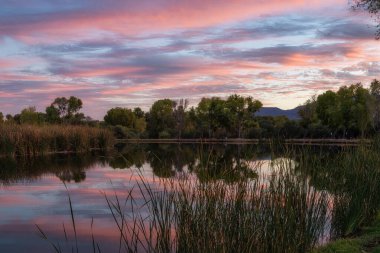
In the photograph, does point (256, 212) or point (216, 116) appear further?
point (216, 116)

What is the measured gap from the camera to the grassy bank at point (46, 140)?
25125 millimetres

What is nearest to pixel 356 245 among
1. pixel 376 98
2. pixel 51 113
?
pixel 376 98

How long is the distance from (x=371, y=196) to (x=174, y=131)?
62093mm

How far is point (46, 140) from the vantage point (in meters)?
28.2

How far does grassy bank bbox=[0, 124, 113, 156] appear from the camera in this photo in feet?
82.4

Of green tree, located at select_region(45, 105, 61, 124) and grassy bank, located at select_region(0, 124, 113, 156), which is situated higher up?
green tree, located at select_region(45, 105, 61, 124)

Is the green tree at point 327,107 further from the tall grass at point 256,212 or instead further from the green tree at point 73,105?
the tall grass at point 256,212

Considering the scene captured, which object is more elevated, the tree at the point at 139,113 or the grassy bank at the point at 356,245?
the tree at the point at 139,113

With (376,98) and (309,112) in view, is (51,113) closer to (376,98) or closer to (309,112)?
(309,112)

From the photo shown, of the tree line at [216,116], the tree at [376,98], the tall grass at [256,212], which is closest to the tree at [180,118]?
the tree line at [216,116]

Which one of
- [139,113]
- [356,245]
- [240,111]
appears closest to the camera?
[356,245]

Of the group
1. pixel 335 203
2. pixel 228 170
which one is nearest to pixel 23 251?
pixel 228 170

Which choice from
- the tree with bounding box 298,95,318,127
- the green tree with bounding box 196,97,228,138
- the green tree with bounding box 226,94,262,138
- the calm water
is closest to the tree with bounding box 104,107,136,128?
the green tree with bounding box 196,97,228,138

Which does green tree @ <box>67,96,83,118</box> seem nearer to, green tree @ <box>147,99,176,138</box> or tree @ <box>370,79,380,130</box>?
green tree @ <box>147,99,176,138</box>
